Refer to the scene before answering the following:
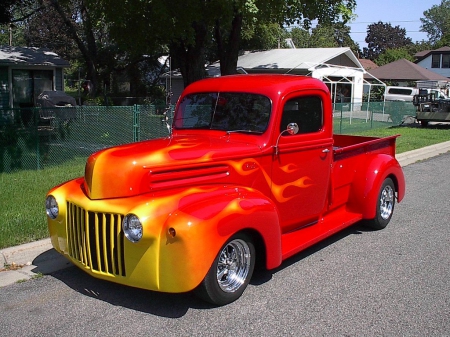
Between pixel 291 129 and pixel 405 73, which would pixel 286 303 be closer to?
pixel 291 129

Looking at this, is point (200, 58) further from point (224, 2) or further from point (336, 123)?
point (336, 123)

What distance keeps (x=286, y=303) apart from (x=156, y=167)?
1630 mm

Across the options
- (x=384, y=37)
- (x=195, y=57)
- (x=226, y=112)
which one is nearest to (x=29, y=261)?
(x=226, y=112)

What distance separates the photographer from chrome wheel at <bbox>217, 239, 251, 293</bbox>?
14.4ft

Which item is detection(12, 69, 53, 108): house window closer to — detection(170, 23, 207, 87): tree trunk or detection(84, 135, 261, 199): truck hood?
detection(170, 23, 207, 87): tree trunk

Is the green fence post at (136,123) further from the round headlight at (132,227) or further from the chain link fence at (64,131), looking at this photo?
the round headlight at (132,227)

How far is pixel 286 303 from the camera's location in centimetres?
451

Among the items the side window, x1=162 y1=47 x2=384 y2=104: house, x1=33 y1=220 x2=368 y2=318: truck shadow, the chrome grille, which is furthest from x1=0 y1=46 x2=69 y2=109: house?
the chrome grille

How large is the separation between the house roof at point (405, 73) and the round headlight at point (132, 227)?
4481 cm

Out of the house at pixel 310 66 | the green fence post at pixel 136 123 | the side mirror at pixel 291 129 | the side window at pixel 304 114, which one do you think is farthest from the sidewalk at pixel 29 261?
the house at pixel 310 66

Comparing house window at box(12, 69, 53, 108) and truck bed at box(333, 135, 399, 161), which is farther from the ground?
house window at box(12, 69, 53, 108)

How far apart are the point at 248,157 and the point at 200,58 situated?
10.3 meters

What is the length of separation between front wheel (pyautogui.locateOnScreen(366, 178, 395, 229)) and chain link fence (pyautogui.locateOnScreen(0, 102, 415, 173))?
409 centimetres

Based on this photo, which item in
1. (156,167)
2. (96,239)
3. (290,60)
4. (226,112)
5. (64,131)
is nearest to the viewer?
(96,239)
